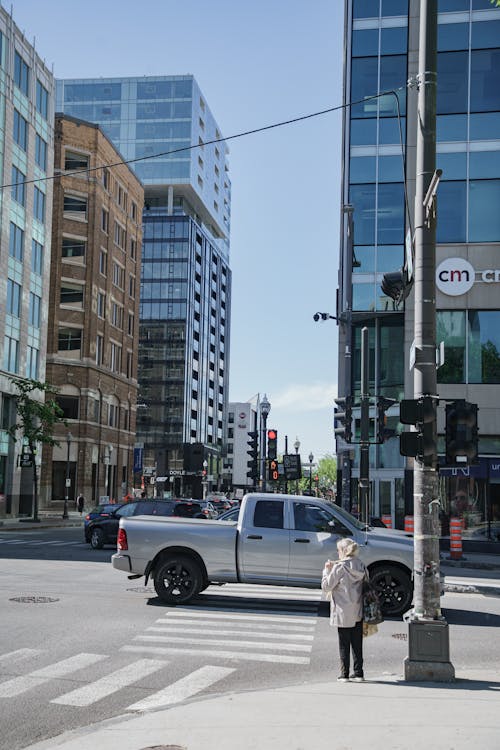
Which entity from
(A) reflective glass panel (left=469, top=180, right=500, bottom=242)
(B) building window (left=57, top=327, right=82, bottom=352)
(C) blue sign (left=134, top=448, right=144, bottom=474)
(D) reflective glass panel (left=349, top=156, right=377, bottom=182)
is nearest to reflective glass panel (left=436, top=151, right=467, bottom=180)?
(A) reflective glass panel (left=469, top=180, right=500, bottom=242)

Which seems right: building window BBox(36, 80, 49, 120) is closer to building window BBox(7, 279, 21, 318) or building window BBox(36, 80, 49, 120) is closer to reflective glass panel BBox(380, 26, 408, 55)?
building window BBox(7, 279, 21, 318)

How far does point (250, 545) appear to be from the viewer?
14.8 metres

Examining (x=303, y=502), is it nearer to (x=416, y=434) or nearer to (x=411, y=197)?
(x=416, y=434)

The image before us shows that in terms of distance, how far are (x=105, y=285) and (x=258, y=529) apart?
64.6 metres

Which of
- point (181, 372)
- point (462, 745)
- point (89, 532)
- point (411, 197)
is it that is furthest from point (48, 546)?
point (181, 372)

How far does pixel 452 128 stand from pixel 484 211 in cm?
383

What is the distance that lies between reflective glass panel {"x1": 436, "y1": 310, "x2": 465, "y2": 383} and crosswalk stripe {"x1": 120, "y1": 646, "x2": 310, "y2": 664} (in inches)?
979

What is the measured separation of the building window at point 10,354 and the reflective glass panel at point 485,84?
32582 mm

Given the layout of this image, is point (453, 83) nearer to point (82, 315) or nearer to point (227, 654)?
point (227, 654)

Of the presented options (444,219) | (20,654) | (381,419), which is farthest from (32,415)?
(20,654)

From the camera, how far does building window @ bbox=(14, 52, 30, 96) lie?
182ft

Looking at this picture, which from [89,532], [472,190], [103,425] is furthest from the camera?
[103,425]

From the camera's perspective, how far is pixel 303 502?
15117 millimetres

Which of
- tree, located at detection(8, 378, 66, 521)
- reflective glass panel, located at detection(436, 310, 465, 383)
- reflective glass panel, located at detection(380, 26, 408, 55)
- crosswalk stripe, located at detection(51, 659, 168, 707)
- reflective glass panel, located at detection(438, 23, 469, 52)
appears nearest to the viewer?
crosswalk stripe, located at detection(51, 659, 168, 707)
